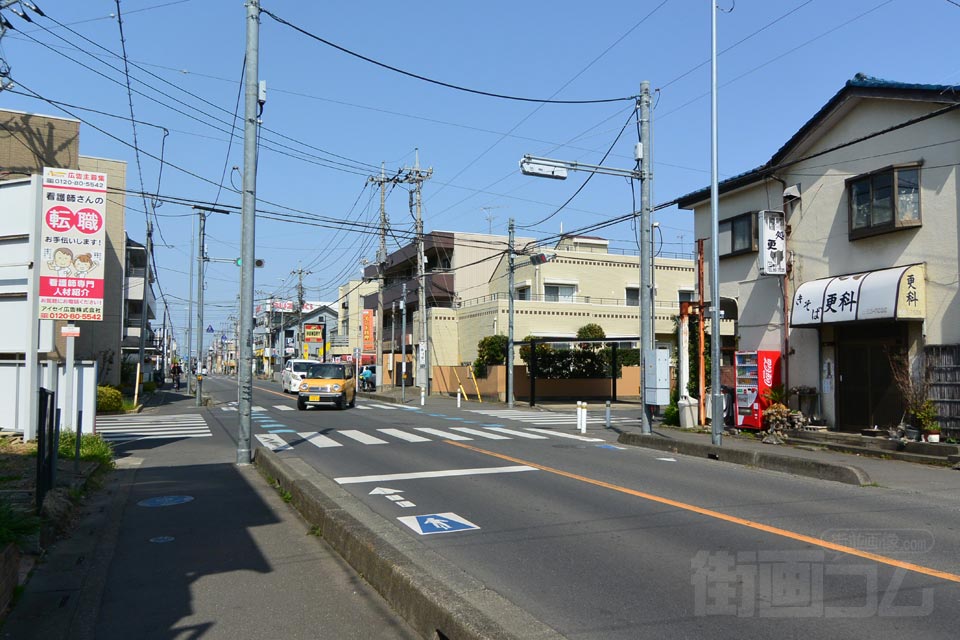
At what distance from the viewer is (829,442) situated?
16.3m

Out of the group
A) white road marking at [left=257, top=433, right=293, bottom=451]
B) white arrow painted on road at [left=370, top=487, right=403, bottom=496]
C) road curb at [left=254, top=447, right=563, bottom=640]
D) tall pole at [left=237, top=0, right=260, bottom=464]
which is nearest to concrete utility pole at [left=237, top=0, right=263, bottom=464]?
tall pole at [left=237, top=0, right=260, bottom=464]

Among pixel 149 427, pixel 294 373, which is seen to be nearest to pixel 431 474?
pixel 149 427

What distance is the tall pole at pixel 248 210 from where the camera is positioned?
44.1 feet

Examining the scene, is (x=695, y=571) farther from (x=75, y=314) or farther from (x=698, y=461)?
(x=75, y=314)

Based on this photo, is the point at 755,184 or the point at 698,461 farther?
the point at 755,184

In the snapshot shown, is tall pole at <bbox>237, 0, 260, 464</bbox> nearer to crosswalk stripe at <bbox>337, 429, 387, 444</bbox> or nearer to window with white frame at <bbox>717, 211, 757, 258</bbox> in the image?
crosswalk stripe at <bbox>337, 429, 387, 444</bbox>

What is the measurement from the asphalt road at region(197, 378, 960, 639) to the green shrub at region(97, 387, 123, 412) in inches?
684

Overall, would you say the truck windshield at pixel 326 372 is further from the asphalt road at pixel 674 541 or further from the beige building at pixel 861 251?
the beige building at pixel 861 251

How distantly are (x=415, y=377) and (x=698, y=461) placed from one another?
41.1m

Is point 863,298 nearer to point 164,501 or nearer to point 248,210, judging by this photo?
point 248,210

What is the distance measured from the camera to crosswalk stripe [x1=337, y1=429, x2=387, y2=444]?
57.5 feet

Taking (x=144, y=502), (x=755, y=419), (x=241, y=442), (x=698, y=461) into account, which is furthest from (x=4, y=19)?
(x=755, y=419)

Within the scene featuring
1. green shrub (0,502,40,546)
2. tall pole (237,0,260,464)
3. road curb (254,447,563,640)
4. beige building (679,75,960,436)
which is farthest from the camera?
beige building (679,75,960,436)

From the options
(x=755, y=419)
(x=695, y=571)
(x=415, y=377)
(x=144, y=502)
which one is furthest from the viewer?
(x=415, y=377)
